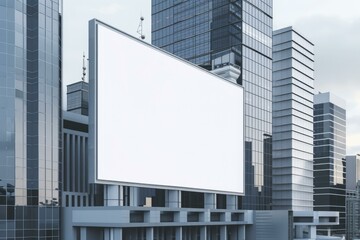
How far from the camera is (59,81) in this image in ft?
182

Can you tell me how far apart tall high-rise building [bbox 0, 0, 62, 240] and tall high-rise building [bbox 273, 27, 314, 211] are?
217ft

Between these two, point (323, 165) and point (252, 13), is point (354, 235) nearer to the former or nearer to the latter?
point (323, 165)

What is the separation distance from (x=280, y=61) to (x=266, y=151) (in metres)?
28.0

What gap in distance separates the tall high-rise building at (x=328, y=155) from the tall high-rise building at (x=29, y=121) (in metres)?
116

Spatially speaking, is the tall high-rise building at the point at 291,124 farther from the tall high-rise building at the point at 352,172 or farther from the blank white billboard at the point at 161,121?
the tall high-rise building at the point at 352,172

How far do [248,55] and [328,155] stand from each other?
245 ft

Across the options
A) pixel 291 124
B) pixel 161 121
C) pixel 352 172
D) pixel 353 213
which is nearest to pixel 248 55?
pixel 291 124

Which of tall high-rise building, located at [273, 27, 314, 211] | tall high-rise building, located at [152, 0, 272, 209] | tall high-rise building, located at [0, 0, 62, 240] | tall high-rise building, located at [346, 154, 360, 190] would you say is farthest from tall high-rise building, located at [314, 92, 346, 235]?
tall high-rise building, located at [0, 0, 62, 240]

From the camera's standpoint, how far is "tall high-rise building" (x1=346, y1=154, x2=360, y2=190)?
18275 centimetres

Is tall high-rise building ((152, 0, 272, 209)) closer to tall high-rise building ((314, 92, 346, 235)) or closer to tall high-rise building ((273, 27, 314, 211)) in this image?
tall high-rise building ((273, 27, 314, 211))

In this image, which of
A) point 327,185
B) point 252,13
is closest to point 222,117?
point 252,13

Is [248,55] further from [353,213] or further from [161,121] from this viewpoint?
Answer: [353,213]

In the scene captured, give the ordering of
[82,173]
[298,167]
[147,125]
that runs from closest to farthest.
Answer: [147,125]
[82,173]
[298,167]

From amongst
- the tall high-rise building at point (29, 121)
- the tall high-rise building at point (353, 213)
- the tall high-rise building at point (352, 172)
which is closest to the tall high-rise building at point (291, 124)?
the tall high-rise building at point (353, 213)
